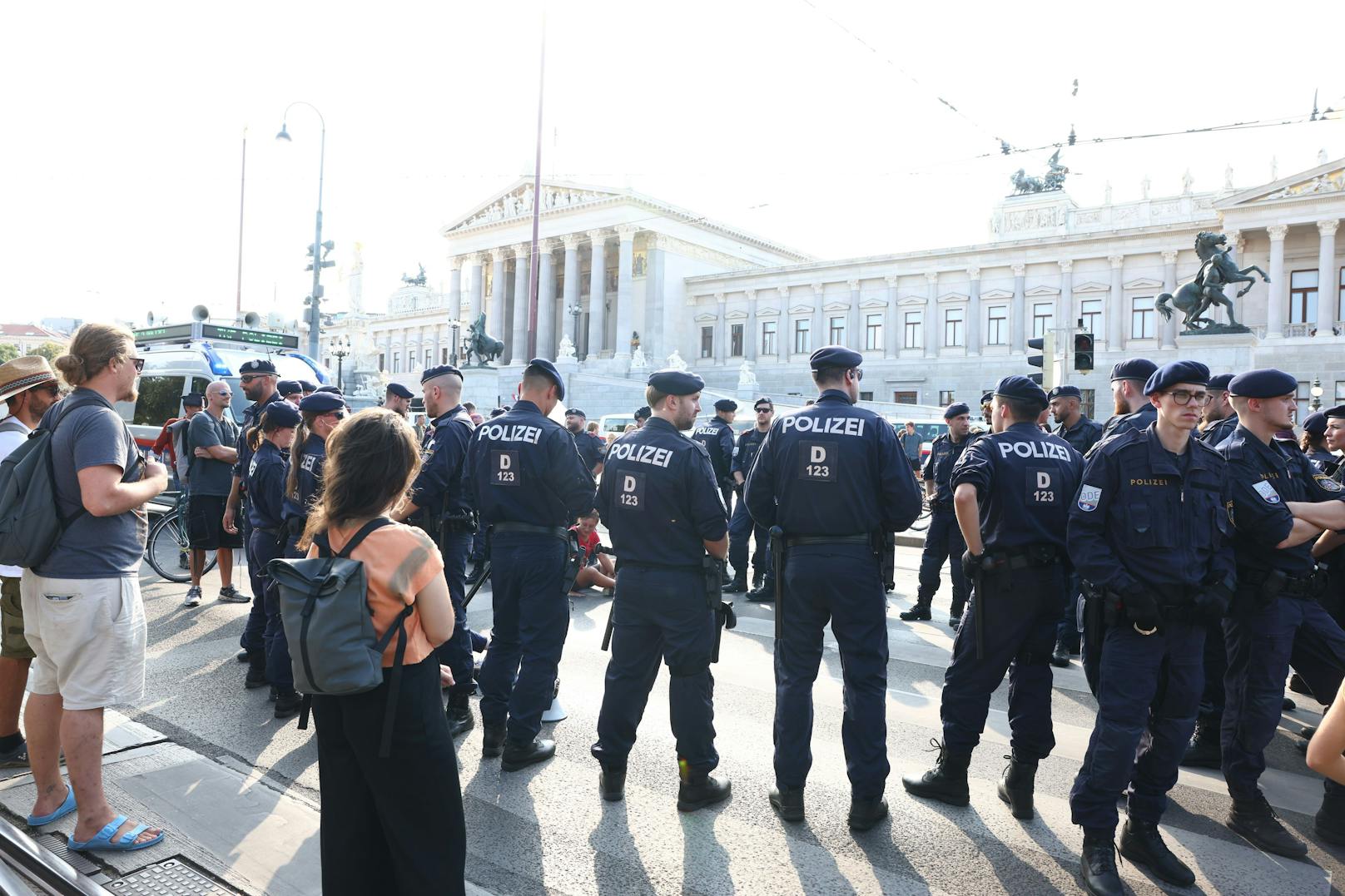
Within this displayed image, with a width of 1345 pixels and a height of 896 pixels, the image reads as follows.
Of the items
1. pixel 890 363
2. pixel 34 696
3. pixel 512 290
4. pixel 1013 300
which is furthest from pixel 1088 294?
pixel 34 696

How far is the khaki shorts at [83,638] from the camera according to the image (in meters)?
3.48

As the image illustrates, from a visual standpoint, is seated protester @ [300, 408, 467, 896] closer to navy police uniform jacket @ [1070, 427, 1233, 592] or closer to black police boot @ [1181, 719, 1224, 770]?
navy police uniform jacket @ [1070, 427, 1233, 592]

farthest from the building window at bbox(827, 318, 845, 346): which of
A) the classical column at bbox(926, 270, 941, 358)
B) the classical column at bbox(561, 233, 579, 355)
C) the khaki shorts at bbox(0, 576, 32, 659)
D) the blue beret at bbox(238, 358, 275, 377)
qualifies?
the khaki shorts at bbox(0, 576, 32, 659)

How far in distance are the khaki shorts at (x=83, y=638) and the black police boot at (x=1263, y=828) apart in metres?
4.83

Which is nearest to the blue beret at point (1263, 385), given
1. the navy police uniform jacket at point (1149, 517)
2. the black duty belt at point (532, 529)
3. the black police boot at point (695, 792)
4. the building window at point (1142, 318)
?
the navy police uniform jacket at point (1149, 517)

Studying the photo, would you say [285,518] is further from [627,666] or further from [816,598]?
[816,598]

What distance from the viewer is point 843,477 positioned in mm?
4215

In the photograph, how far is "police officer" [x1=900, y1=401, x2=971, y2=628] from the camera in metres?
8.11

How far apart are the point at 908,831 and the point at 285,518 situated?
4.03 m

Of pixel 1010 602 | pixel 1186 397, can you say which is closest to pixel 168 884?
Result: pixel 1010 602

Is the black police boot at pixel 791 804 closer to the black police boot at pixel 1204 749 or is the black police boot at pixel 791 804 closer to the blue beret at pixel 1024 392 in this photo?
→ the blue beret at pixel 1024 392

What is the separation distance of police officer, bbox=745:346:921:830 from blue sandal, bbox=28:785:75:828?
3113 mm

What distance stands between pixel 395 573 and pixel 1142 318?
163ft

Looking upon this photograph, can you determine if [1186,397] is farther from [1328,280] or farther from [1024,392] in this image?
[1328,280]
